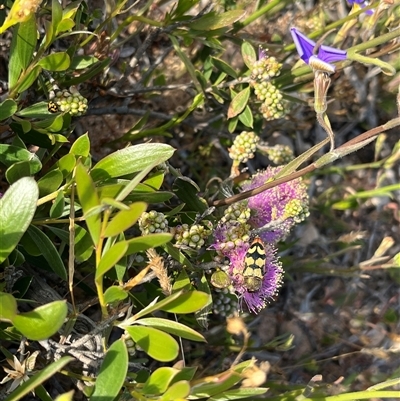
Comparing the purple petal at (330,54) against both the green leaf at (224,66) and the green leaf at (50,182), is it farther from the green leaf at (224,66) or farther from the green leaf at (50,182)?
the green leaf at (50,182)

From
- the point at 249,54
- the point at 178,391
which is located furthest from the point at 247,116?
the point at 178,391

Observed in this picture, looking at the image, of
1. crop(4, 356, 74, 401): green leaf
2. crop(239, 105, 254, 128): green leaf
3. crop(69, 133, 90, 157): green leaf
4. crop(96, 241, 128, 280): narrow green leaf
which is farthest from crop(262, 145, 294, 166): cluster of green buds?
crop(4, 356, 74, 401): green leaf

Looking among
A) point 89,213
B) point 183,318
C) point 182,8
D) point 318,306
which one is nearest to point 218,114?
point 182,8

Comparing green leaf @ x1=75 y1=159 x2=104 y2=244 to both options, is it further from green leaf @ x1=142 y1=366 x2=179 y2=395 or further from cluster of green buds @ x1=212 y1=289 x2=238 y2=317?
cluster of green buds @ x1=212 y1=289 x2=238 y2=317

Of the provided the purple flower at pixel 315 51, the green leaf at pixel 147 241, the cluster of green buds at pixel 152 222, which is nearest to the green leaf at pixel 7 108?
the cluster of green buds at pixel 152 222

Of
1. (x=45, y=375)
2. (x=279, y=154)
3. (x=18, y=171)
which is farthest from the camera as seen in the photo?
(x=279, y=154)

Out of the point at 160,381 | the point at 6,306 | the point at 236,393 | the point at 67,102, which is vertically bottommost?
the point at 236,393

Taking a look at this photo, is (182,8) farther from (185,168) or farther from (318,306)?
(318,306)

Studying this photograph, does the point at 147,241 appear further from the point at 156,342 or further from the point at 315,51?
the point at 315,51
